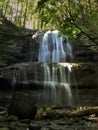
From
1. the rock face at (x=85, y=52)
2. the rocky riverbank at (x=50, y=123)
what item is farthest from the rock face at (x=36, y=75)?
the rocky riverbank at (x=50, y=123)

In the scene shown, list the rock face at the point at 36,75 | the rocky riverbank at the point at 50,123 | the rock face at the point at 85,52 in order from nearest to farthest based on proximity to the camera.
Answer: the rocky riverbank at the point at 50,123, the rock face at the point at 36,75, the rock face at the point at 85,52

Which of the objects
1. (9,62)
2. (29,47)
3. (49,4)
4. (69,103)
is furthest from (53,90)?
(49,4)

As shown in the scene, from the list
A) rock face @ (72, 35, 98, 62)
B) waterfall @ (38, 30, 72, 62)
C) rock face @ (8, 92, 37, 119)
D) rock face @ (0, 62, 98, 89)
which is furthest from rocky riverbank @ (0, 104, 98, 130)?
waterfall @ (38, 30, 72, 62)

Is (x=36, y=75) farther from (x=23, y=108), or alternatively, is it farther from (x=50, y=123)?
(x=50, y=123)

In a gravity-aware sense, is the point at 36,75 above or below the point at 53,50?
below

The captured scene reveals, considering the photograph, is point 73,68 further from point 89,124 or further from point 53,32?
point 89,124

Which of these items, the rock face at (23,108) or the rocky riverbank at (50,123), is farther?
the rock face at (23,108)

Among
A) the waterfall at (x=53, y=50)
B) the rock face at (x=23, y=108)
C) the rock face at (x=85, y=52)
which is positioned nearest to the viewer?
the rock face at (x=23, y=108)

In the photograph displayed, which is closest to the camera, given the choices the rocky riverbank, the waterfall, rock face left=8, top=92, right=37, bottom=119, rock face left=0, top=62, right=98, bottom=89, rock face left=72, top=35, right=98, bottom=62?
the rocky riverbank

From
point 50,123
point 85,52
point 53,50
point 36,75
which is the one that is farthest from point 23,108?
point 53,50

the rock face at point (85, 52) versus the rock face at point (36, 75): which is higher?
the rock face at point (85, 52)

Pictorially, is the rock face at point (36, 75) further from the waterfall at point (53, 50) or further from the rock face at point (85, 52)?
the waterfall at point (53, 50)

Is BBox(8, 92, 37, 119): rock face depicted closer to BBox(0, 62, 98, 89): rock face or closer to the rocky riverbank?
the rocky riverbank

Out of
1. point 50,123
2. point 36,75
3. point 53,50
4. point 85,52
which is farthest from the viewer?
point 53,50
